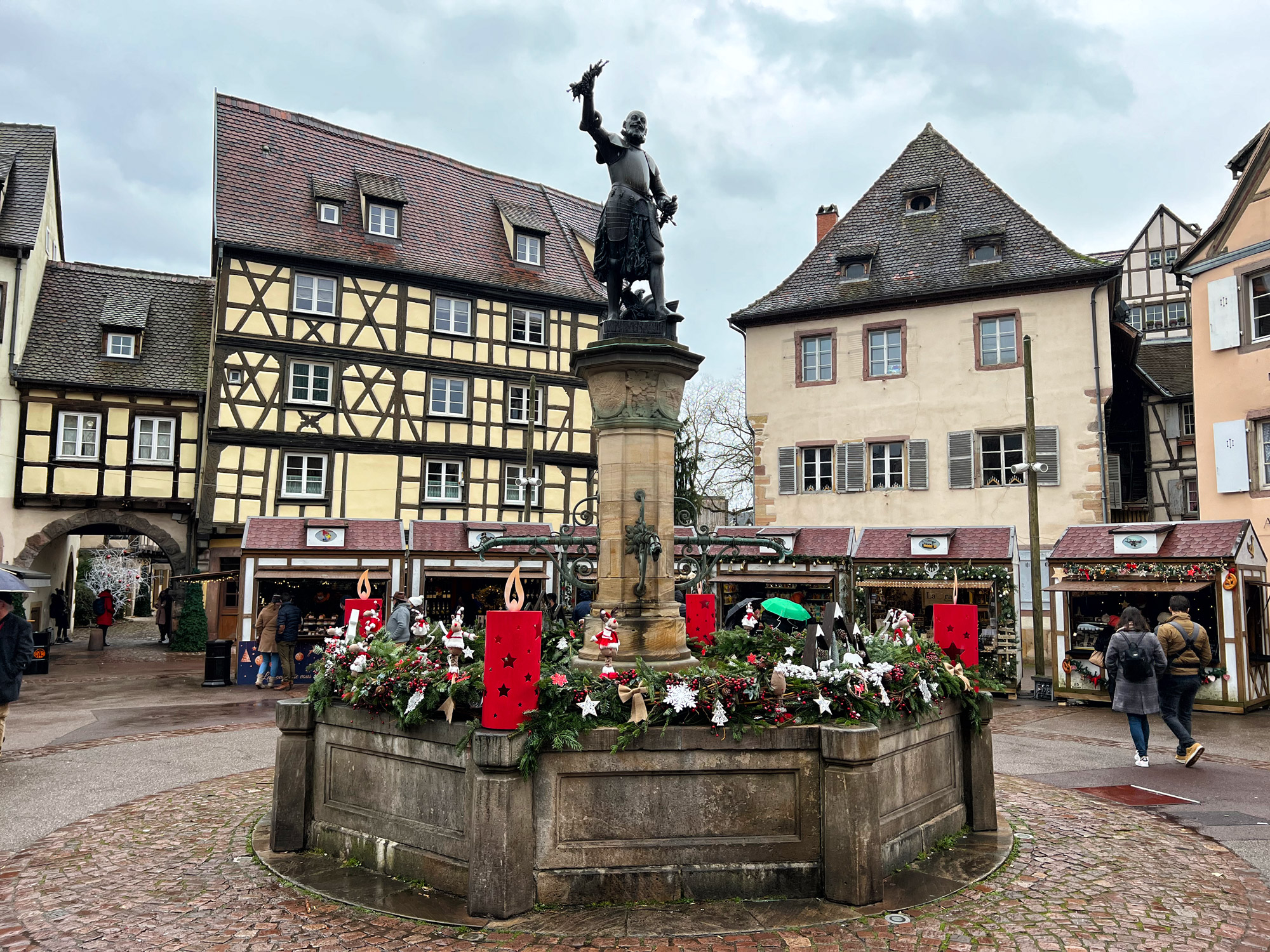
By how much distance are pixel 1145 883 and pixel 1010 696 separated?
1173 cm

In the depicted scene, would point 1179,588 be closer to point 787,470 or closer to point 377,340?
point 787,470

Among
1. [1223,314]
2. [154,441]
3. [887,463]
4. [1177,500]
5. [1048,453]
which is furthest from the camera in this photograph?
[1177,500]

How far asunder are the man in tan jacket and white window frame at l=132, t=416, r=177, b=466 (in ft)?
79.7

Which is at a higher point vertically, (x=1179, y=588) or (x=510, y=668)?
(x=1179, y=588)

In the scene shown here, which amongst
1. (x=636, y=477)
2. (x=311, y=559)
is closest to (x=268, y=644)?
(x=311, y=559)

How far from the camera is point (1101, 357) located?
21.8 meters

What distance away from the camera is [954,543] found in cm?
1925

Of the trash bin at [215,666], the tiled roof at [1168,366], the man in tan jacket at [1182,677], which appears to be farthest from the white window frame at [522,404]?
the man in tan jacket at [1182,677]

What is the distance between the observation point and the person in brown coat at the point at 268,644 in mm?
17656

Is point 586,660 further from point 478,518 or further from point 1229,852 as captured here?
point 478,518

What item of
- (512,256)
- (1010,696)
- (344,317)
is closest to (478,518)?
(344,317)

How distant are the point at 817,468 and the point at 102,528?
2016 cm

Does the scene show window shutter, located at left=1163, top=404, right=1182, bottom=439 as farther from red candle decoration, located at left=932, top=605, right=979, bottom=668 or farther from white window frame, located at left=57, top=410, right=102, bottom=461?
white window frame, located at left=57, top=410, right=102, bottom=461

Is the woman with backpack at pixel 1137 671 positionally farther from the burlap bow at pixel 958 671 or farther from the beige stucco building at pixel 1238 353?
the beige stucco building at pixel 1238 353
